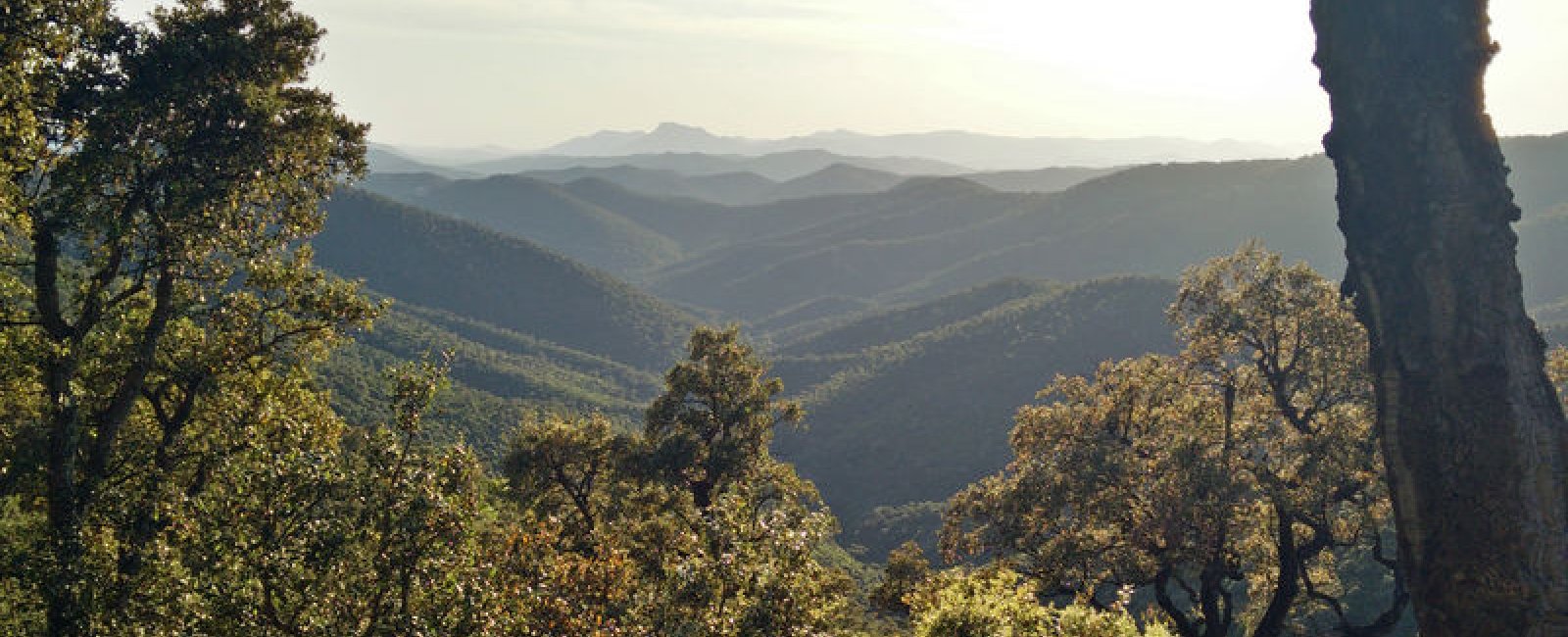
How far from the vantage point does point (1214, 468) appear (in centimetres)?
2292

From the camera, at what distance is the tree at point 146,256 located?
13177 millimetres

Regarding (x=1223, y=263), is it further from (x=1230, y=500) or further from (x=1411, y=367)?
(x=1411, y=367)

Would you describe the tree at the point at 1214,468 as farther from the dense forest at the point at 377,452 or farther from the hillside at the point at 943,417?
the hillside at the point at 943,417

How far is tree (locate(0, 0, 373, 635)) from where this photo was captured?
1318cm

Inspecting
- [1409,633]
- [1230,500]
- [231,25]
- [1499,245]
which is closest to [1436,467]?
[1499,245]

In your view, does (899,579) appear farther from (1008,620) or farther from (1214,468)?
(1008,620)

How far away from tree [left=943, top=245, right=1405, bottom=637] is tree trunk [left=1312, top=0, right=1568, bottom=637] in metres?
11.3

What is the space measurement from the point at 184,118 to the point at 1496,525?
22.3 m

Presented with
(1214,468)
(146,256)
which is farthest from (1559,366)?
(146,256)

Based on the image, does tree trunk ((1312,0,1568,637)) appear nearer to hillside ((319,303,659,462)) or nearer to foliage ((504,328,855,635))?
foliage ((504,328,855,635))

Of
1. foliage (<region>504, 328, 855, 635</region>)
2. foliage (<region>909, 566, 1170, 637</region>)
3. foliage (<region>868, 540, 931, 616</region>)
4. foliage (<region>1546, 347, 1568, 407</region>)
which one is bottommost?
foliage (<region>868, 540, 931, 616</region>)

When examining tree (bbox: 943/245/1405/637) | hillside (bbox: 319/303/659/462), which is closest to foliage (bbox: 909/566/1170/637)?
tree (bbox: 943/245/1405/637)

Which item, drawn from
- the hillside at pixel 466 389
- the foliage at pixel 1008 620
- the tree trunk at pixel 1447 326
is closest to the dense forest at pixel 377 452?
the foliage at pixel 1008 620

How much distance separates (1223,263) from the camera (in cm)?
2688
